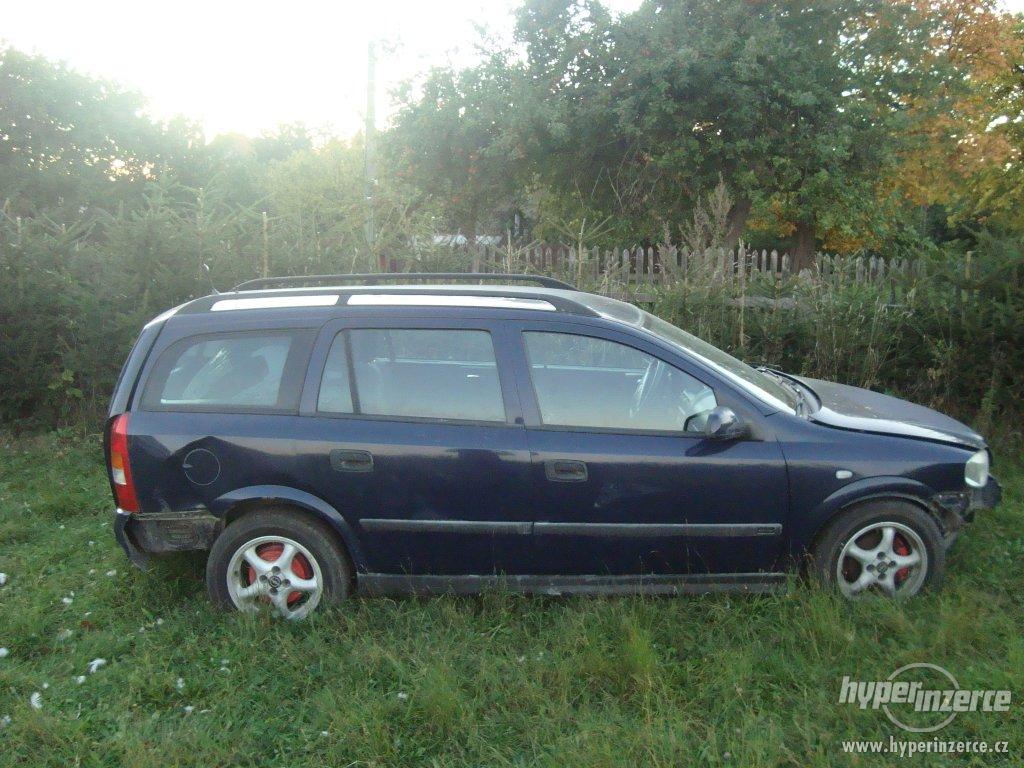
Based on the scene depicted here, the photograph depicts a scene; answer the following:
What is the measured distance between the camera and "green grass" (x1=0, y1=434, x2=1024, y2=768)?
3.10 metres

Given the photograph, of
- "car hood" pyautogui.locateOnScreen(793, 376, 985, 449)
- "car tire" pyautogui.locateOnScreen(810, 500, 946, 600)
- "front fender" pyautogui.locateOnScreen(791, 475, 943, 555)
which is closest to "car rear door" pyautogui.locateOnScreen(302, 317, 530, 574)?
"front fender" pyautogui.locateOnScreen(791, 475, 943, 555)

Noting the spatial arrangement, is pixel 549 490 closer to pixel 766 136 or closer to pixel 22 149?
pixel 766 136

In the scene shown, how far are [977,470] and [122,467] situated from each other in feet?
13.6

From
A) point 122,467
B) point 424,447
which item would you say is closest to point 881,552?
point 424,447

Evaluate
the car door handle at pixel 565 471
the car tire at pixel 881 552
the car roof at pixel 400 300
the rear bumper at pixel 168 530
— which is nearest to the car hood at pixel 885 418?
the car tire at pixel 881 552

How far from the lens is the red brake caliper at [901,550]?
407cm

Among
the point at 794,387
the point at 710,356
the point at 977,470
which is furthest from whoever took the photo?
the point at 794,387

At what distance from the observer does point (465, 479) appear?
3.95m

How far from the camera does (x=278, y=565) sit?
4.07 m

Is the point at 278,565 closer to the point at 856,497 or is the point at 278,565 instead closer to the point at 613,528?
the point at 613,528

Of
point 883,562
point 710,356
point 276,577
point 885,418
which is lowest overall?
point 276,577

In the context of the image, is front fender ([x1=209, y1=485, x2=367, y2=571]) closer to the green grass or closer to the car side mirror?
the green grass

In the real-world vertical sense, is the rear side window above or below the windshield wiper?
above

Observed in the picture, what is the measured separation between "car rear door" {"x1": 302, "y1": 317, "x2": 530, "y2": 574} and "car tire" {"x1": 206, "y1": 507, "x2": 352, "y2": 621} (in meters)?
0.18
